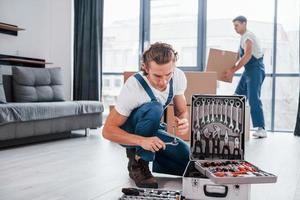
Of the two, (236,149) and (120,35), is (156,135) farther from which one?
(120,35)

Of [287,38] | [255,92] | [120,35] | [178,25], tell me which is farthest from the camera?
[120,35]

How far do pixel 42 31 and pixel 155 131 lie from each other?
11.5ft

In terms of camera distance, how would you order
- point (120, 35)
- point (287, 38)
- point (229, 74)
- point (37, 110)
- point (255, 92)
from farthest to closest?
point (120, 35) → point (287, 38) → point (229, 74) → point (255, 92) → point (37, 110)

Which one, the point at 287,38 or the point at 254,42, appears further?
the point at 287,38

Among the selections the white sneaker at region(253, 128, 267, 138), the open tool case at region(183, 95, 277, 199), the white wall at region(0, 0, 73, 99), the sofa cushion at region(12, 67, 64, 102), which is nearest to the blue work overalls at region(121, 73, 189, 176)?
the open tool case at region(183, 95, 277, 199)

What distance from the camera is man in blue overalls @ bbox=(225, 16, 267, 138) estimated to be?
12.6 feet

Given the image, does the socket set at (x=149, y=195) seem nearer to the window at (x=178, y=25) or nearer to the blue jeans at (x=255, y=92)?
the blue jeans at (x=255, y=92)

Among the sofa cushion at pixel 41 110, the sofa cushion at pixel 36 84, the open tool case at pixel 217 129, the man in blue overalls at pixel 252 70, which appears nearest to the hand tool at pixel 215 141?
the open tool case at pixel 217 129

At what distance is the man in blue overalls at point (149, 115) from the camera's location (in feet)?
5.32

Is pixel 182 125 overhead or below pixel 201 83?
below

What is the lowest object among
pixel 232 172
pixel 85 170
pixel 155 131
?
pixel 85 170

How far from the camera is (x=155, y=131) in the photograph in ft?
5.90

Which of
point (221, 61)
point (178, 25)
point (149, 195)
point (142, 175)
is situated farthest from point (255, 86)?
point (149, 195)

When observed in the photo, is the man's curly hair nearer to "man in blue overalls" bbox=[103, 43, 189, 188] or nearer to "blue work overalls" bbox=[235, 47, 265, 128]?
"man in blue overalls" bbox=[103, 43, 189, 188]
